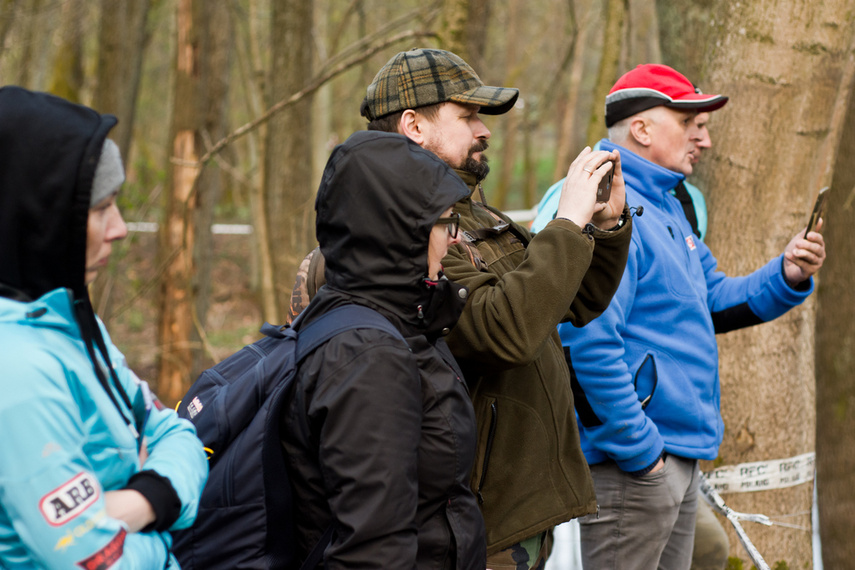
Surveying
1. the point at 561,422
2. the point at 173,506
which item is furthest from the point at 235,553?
the point at 561,422

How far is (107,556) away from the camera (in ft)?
4.30

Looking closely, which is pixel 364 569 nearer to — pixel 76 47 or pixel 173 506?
pixel 173 506

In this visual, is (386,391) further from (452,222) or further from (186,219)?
(186,219)

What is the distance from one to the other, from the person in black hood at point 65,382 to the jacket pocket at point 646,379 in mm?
1675

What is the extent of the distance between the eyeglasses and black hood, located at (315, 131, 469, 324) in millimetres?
52

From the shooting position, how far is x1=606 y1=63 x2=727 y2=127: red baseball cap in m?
2.96

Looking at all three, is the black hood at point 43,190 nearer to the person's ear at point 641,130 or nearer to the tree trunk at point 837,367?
the person's ear at point 641,130

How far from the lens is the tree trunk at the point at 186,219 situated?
22.6 ft

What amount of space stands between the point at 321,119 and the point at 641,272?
10870mm

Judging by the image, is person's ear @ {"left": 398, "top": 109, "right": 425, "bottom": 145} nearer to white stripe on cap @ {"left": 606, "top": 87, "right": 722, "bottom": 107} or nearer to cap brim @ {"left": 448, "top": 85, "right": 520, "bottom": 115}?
cap brim @ {"left": 448, "top": 85, "right": 520, "bottom": 115}

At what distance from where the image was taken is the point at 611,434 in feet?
8.48

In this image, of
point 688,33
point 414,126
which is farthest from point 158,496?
point 688,33

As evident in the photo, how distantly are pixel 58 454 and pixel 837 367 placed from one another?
4.30 meters

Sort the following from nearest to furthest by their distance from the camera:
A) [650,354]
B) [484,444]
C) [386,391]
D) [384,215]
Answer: [386,391] < [384,215] < [484,444] < [650,354]
